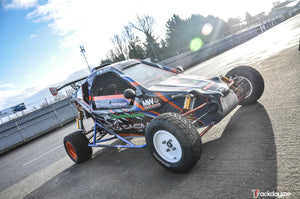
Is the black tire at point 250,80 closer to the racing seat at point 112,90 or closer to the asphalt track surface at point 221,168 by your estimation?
the asphalt track surface at point 221,168

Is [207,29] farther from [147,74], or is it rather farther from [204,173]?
[204,173]

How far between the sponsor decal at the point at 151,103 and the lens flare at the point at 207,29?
200 ft

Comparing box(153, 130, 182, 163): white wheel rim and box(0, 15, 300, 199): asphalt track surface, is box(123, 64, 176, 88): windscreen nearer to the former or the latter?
box(153, 130, 182, 163): white wheel rim

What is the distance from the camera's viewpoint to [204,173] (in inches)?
106

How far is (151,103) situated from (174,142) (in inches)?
39.5

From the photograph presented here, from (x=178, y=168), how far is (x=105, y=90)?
2.38 metres

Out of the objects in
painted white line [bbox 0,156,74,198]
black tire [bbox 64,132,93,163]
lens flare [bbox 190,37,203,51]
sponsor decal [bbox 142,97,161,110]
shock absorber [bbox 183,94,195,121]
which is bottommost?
painted white line [bbox 0,156,74,198]

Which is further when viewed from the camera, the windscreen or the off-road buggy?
the windscreen

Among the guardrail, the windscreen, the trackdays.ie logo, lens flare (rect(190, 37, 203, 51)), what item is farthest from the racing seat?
lens flare (rect(190, 37, 203, 51))

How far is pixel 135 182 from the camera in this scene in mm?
3133

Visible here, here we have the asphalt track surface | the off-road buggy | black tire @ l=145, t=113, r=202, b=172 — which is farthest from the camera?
the off-road buggy

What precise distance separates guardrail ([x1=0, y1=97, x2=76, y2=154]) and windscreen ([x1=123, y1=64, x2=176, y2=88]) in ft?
31.7

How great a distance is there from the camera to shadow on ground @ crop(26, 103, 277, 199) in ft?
7.59

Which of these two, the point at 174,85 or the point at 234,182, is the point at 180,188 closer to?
the point at 234,182
